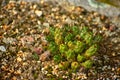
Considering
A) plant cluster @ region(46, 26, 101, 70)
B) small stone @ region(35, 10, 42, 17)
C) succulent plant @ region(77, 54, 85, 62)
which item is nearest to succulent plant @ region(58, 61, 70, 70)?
plant cluster @ region(46, 26, 101, 70)

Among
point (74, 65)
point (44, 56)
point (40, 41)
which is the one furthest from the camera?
point (40, 41)

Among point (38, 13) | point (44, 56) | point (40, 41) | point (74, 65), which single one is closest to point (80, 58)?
point (74, 65)

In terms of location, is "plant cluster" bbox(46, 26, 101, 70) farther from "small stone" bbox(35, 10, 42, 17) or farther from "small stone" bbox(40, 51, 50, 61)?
"small stone" bbox(35, 10, 42, 17)

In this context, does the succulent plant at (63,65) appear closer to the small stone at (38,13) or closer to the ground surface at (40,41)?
the ground surface at (40,41)

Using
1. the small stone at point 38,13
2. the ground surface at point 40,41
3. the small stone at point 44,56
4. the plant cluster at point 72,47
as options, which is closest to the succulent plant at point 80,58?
the plant cluster at point 72,47

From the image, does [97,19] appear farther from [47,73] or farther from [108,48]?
[47,73]

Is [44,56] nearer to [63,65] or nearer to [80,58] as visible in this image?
[63,65]

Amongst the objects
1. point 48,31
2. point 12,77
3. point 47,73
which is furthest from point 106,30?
point 12,77
